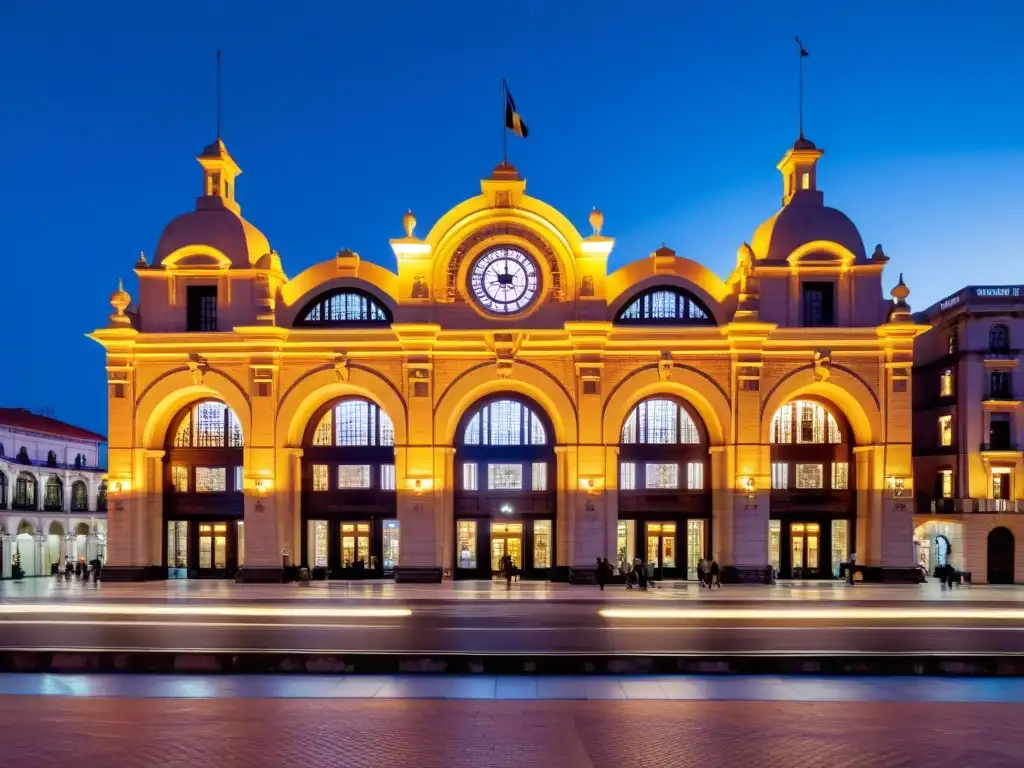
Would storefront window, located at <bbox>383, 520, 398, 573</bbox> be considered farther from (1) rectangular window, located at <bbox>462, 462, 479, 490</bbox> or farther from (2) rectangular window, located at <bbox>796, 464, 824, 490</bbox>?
(2) rectangular window, located at <bbox>796, 464, 824, 490</bbox>

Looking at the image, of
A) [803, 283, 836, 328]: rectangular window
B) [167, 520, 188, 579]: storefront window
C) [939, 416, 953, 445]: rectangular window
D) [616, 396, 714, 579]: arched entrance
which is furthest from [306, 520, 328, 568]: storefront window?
[939, 416, 953, 445]: rectangular window

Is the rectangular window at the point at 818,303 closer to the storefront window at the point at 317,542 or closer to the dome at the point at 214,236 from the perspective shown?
the storefront window at the point at 317,542

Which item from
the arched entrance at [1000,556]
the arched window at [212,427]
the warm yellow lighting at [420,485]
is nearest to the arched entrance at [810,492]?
the arched entrance at [1000,556]

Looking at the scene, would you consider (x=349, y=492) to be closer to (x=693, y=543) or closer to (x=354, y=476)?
(x=354, y=476)

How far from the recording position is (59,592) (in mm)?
43719

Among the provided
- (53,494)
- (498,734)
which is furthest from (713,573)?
(53,494)

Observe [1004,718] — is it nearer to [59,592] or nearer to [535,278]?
[535,278]

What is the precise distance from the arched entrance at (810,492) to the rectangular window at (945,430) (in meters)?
8.14

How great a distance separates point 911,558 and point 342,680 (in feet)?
121

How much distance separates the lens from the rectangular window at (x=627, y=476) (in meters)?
49.0

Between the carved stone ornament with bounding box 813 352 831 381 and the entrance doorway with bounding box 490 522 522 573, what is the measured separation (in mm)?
17308

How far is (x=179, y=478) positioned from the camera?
50.3 meters

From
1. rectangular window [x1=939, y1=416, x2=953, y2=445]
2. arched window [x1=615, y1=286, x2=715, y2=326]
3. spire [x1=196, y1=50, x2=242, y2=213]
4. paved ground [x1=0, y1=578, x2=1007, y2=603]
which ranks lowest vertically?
paved ground [x1=0, y1=578, x2=1007, y2=603]

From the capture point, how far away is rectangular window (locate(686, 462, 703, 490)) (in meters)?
48.8
